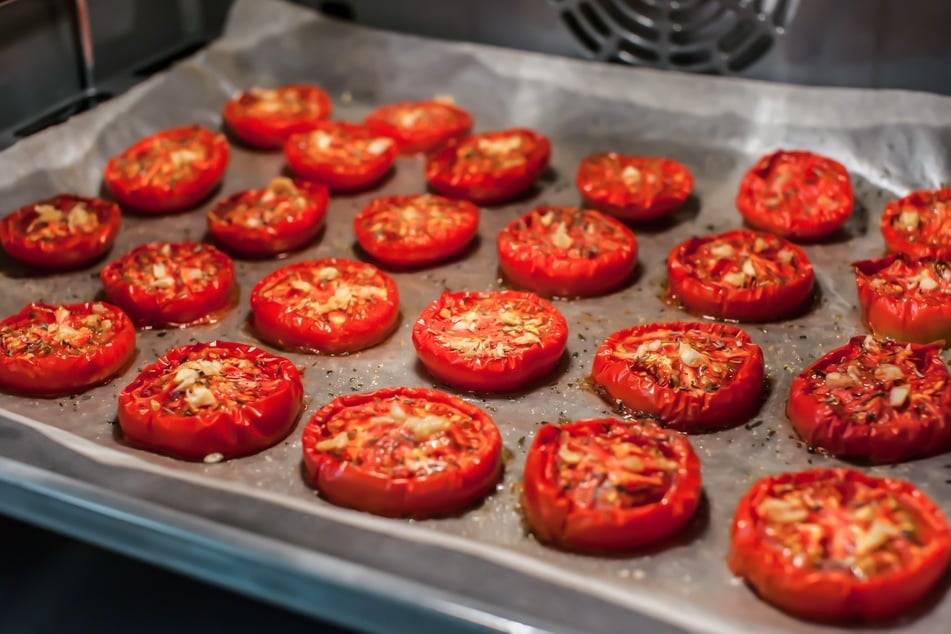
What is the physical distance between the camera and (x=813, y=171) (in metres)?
3.56

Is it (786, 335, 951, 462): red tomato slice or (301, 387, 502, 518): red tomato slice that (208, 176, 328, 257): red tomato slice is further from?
(786, 335, 951, 462): red tomato slice

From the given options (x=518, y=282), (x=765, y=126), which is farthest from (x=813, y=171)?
(x=518, y=282)

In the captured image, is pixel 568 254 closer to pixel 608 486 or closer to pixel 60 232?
pixel 608 486

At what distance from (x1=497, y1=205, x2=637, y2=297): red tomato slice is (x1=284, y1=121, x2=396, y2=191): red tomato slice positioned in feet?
2.31

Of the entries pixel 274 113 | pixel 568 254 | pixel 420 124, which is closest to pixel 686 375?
pixel 568 254

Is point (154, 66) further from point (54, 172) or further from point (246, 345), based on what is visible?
point (246, 345)

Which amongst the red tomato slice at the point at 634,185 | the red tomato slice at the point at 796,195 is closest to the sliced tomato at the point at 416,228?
the red tomato slice at the point at 634,185

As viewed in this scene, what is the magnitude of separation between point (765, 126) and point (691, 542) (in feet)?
6.59

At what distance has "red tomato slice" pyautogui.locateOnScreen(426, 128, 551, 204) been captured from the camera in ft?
12.3

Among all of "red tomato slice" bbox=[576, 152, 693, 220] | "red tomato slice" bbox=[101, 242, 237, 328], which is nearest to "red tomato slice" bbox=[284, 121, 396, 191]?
"red tomato slice" bbox=[101, 242, 237, 328]

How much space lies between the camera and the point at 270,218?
355cm

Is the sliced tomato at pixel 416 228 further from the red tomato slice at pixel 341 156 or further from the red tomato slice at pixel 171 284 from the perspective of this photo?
the red tomato slice at pixel 171 284

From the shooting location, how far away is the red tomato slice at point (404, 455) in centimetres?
241

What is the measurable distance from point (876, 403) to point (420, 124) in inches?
87.1
